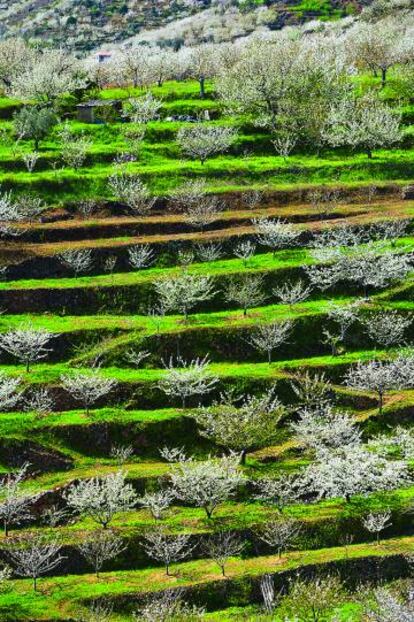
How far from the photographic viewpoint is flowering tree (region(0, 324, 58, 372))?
6819cm

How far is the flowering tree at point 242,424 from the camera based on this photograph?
2299 inches

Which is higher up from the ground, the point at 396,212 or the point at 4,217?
the point at 4,217

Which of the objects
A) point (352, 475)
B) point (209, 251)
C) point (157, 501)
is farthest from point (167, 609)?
point (209, 251)

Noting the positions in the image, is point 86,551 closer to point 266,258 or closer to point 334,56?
point 266,258

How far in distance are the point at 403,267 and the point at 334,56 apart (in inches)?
2602

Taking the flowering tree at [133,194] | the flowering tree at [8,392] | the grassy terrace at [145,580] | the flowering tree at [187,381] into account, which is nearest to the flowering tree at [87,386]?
the flowering tree at [8,392]

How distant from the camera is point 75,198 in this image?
96.2 m

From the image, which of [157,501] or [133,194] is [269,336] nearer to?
[157,501]

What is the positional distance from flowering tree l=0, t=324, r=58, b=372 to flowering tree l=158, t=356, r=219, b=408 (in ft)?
30.6

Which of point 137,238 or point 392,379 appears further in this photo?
point 137,238

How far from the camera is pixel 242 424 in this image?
2297 inches

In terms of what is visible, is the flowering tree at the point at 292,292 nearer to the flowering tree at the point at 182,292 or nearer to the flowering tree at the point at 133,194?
the flowering tree at the point at 182,292

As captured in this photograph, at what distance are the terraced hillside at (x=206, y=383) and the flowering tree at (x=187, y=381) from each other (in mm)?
262

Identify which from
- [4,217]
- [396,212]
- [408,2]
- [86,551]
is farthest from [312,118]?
[408,2]
